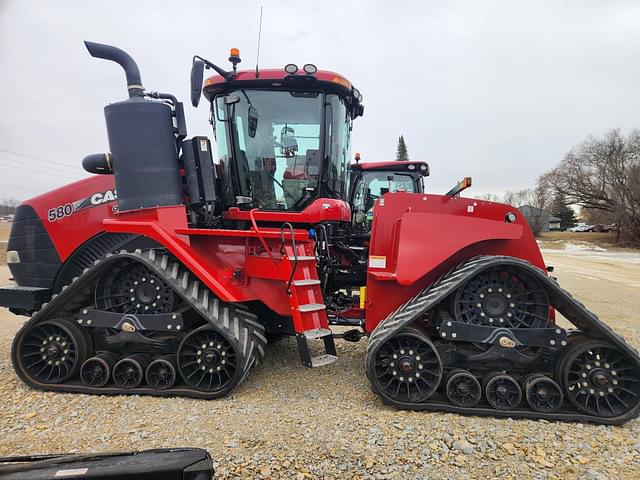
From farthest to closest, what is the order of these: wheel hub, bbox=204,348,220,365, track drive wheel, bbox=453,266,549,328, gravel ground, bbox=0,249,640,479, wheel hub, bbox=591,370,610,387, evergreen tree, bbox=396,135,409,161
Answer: evergreen tree, bbox=396,135,409,161 < wheel hub, bbox=204,348,220,365 < track drive wheel, bbox=453,266,549,328 < wheel hub, bbox=591,370,610,387 < gravel ground, bbox=0,249,640,479

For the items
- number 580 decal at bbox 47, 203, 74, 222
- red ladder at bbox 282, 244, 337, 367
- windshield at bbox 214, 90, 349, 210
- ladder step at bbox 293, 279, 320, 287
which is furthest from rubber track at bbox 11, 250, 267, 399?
windshield at bbox 214, 90, 349, 210

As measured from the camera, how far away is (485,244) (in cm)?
345

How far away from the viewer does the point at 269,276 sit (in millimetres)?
3496

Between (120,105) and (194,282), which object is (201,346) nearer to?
(194,282)

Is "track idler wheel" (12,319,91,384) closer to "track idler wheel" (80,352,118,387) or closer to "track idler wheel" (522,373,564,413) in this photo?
"track idler wheel" (80,352,118,387)

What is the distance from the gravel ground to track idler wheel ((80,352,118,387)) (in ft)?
0.47

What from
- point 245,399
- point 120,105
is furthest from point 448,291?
point 120,105

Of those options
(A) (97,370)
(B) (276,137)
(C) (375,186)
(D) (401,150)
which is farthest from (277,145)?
(D) (401,150)

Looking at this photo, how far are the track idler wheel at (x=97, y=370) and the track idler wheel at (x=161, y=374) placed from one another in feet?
1.13

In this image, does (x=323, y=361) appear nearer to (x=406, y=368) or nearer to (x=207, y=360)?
(x=406, y=368)

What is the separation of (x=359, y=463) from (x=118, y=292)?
8.26ft

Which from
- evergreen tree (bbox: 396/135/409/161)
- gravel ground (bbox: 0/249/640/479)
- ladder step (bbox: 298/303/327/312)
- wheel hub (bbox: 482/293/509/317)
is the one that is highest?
evergreen tree (bbox: 396/135/409/161)

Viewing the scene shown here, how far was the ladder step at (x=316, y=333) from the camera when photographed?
10.6ft

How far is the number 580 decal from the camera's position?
12.8 ft
